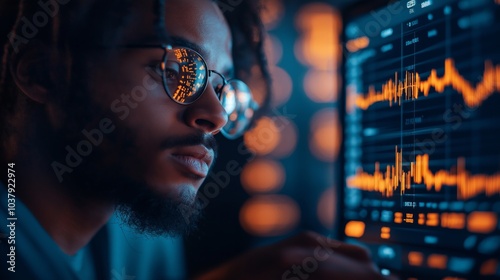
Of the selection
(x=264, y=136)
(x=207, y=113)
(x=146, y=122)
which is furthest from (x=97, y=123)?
(x=264, y=136)

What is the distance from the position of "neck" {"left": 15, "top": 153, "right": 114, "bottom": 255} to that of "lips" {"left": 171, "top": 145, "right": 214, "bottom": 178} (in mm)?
150

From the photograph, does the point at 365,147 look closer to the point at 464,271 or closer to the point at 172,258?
the point at 464,271

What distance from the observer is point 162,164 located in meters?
0.84

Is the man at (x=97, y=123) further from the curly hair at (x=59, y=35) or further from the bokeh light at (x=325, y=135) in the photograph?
the bokeh light at (x=325, y=135)

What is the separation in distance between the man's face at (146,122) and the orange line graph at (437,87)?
0.27 meters

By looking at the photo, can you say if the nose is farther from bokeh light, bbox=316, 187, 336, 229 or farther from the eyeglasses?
bokeh light, bbox=316, 187, 336, 229

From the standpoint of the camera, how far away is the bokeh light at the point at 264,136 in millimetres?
972

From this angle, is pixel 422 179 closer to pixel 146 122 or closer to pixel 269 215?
pixel 269 215

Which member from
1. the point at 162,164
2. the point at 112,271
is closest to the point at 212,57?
the point at 162,164

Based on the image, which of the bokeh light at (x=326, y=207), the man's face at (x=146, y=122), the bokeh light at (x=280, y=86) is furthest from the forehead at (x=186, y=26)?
the bokeh light at (x=326, y=207)

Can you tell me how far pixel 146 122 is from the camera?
839 mm

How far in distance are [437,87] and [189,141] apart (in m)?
0.41

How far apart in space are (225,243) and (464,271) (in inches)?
17.3

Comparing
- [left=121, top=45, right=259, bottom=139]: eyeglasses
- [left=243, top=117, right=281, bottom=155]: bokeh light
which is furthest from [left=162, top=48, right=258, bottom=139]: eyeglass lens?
[left=243, top=117, right=281, bottom=155]: bokeh light
